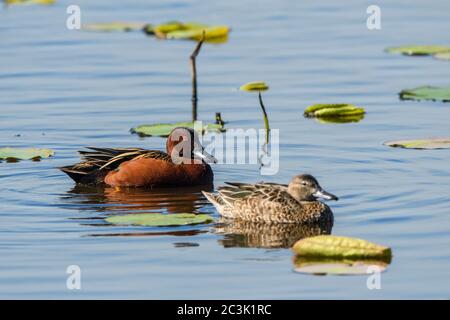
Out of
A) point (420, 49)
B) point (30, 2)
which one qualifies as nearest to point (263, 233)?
point (420, 49)

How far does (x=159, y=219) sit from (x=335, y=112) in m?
6.21

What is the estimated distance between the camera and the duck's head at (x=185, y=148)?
1744cm

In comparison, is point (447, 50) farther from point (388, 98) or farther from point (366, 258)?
point (366, 258)

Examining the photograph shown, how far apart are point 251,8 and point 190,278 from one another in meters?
17.6

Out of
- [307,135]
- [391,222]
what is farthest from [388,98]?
[391,222]

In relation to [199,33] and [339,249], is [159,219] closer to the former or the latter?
[339,249]

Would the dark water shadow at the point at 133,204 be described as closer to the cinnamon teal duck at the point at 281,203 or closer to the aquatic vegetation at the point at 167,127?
the cinnamon teal duck at the point at 281,203

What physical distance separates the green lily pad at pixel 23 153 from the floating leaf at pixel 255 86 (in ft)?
15.0

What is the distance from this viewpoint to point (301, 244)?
13109mm

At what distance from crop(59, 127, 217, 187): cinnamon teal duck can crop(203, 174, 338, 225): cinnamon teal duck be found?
7.07ft

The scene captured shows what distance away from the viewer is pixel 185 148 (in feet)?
57.7

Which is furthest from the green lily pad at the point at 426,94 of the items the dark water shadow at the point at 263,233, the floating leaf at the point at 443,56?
the dark water shadow at the point at 263,233

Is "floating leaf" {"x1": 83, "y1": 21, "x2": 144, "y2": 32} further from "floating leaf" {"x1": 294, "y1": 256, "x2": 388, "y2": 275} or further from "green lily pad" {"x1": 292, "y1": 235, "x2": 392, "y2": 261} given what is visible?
"floating leaf" {"x1": 294, "y1": 256, "x2": 388, "y2": 275}

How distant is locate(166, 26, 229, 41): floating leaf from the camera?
25.8 meters
